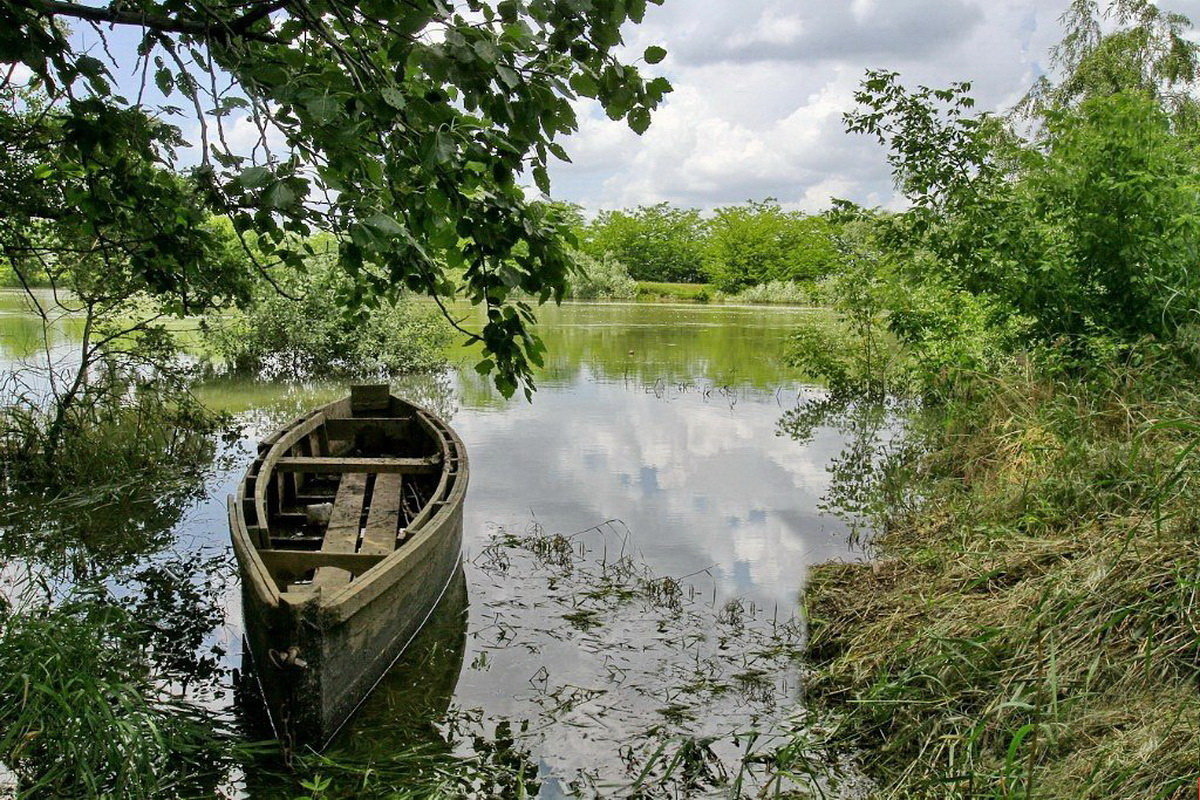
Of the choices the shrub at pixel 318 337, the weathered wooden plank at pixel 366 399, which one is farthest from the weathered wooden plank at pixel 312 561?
the shrub at pixel 318 337

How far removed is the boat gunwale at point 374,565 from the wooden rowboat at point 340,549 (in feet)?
0.03

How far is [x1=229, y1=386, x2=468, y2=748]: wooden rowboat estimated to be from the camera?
13.0 ft

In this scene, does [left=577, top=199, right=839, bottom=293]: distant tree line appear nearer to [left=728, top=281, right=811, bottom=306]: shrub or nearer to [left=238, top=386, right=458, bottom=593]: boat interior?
[left=728, top=281, right=811, bottom=306]: shrub

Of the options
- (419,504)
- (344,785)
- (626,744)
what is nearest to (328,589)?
(344,785)

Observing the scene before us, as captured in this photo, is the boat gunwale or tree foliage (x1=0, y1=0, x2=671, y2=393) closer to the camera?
tree foliage (x1=0, y1=0, x2=671, y2=393)

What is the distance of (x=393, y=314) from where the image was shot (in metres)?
16.9

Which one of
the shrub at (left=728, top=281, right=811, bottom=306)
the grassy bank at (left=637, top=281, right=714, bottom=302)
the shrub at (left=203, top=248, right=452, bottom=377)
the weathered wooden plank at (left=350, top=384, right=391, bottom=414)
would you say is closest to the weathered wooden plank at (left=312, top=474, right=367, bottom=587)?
the weathered wooden plank at (left=350, top=384, right=391, bottom=414)

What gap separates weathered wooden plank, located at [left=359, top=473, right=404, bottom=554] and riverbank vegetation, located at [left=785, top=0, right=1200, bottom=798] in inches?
117

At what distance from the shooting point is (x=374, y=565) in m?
5.00

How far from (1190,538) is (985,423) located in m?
4.68

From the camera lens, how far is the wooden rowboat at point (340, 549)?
397 cm

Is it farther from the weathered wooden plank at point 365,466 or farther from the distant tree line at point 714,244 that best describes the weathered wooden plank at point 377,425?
the distant tree line at point 714,244

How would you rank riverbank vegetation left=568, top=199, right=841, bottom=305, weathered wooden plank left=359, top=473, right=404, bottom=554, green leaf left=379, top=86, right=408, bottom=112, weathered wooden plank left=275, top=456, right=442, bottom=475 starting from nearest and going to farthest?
green leaf left=379, top=86, right=408, bottom=112 < weathered wooden plank left=359, top=473, right=404, bottom=554 < weathered wooden plank left=275, top=456, right=442, bottom=475 < riverbank vegetation left=568, top=199, right=841, bottom=305

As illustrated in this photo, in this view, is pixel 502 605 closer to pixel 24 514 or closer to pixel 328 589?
pixel 328 589
